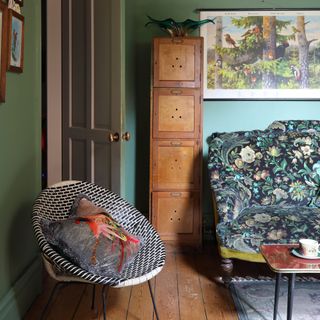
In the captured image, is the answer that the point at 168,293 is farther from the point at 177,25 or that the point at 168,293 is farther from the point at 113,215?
the point at 177,25

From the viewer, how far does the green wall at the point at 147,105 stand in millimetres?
3922

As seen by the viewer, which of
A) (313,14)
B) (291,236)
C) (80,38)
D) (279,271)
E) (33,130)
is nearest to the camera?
(279,271)

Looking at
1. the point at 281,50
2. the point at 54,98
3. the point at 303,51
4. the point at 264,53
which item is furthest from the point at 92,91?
the point at 303,51

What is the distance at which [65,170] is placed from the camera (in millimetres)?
3492

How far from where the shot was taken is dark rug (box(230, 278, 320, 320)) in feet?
8.48

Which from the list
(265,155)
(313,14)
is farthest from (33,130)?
(313,14)

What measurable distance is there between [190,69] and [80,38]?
2.71 ft

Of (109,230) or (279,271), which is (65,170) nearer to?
(109,230)

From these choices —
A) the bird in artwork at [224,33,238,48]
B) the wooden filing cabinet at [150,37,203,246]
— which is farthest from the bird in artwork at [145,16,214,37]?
the bird in artwork at [224,33,238,48]

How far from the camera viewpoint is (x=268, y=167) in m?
3.41

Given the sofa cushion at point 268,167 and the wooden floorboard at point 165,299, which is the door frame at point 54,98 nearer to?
the wooden floorboard at point 165,299

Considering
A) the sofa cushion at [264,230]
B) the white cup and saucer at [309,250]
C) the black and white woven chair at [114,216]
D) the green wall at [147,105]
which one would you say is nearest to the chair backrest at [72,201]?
the black and white woven chair at [114,216]

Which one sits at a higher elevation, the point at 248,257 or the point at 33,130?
the point at 33,130

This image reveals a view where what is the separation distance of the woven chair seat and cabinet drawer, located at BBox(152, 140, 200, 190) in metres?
1.11
